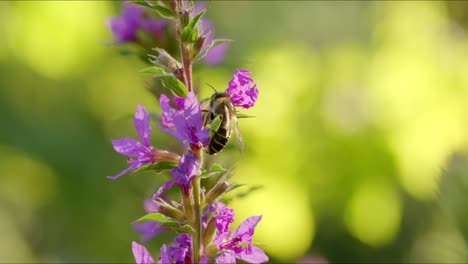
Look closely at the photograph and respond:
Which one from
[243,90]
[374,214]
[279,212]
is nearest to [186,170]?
[243,90]

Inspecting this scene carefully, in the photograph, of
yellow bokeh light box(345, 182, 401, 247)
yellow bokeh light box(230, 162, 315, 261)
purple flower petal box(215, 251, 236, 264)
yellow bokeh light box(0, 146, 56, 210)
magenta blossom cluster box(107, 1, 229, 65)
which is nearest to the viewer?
purple flower petal box(215, 251, 236, 264)

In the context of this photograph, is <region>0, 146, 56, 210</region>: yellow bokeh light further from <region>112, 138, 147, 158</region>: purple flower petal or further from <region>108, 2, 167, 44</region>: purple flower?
<region>112, 138, 147, 158</region>: purple flower petal

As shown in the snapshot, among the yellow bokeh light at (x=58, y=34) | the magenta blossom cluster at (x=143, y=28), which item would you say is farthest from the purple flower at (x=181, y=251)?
the yellow bokeh light at (x=58, y=34)

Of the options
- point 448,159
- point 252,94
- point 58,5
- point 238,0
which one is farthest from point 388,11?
→ point 252,94

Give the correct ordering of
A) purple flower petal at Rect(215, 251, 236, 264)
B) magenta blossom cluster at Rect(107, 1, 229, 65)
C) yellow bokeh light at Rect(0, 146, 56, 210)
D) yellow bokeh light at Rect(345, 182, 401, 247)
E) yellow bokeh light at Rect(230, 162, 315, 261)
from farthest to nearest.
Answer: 1. yellow bokeh light at Rect(0, 146, 56, 210)
2. yellow bokeh light at Rect(345, 182, 401, 247)
3. yellow bokeh light at Rect(230, 162, 315, 261)
4. magenta blossom cluster at Rect(107, 1, 229, 65)
5. purple flower petal at Rect(215, 251, 236, 264)

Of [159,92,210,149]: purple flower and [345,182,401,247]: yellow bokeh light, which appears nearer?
[159,92,210,149]: purple flower

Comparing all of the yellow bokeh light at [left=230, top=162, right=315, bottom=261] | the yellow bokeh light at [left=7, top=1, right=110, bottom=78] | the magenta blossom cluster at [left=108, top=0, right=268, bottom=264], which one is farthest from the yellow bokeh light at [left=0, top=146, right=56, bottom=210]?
the magenta blossom cluster at [left=108, top=0, right=268, bottom=264]

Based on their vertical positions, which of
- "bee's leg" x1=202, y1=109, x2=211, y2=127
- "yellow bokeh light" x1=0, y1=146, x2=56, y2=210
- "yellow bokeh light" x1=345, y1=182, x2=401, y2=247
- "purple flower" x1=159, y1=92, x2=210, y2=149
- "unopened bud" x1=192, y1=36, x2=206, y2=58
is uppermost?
"unopened bud" x1=192, y1=36, x2=206, y2=58
